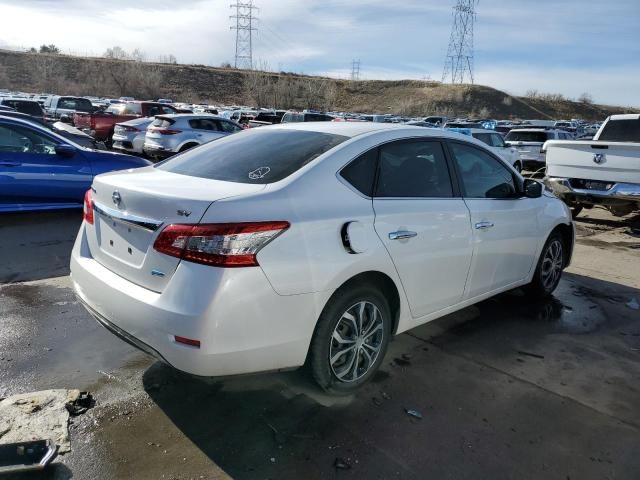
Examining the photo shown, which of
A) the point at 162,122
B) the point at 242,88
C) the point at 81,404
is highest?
the point at 242,88

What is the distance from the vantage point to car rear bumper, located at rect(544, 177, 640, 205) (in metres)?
8.11

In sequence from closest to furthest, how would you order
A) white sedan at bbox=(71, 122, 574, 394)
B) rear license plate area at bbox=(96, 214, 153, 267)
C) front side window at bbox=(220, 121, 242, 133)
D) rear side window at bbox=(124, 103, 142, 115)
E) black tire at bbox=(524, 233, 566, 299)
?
white sedan at bbox=(71, 122, 574, 394), rear license plate area at bbox=(96, 214, 153, 267), black tire at bbox=(524, 233, 566, 299), front side window at bbox=(220, 121, 242, 133), rear side window at bbox=(124, 103, 142, 115)

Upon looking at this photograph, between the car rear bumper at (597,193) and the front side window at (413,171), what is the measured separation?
5694mm

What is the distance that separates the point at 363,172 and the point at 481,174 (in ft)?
4.66

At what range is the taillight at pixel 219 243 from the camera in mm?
2568

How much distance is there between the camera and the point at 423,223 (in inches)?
137

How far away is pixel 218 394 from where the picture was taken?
3.31 metres

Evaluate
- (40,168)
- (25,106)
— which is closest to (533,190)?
(40,168)

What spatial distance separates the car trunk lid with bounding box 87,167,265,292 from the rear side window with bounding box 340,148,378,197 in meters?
0.60

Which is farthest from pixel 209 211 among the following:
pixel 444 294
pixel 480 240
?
pixel 480 240

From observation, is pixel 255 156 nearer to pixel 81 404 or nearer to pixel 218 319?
pixel 218 319

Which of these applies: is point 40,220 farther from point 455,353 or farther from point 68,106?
point 68,106

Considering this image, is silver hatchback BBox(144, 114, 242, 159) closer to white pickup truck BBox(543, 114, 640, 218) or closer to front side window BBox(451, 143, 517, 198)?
white pickup truck BBox(543, 114, 640, 218)

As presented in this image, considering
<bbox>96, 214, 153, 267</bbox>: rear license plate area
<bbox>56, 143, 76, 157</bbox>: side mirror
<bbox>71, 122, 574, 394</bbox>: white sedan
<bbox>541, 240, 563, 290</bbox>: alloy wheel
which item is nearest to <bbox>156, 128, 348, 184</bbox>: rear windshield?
<bbox>71, 122, 574, 394</bbox>: white sedan
